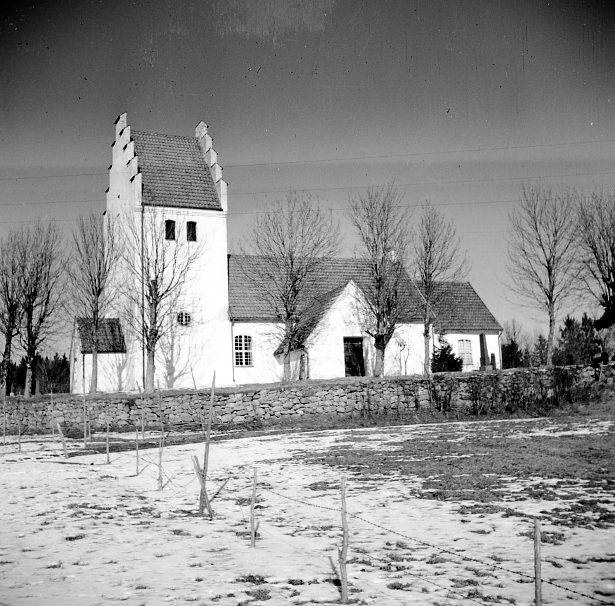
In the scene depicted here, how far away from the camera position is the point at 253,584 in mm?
6504

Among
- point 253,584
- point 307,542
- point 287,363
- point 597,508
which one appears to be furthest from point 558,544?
point 287,363

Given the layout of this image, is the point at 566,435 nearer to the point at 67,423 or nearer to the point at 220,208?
the point at 67,423

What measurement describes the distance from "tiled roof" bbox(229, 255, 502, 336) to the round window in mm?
2856

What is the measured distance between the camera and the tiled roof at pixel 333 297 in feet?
137

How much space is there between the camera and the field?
6262 mm

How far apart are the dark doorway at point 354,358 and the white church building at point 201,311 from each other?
6 cm

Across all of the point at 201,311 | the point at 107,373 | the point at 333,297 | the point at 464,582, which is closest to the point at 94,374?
the point at 107,373

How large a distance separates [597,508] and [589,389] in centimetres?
2062

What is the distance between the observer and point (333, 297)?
1588 inches

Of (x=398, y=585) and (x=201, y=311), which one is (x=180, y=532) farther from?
(x=201, y=311)

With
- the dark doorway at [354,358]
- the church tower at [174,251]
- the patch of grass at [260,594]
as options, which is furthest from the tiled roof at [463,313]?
the patch of grass at [260,594]

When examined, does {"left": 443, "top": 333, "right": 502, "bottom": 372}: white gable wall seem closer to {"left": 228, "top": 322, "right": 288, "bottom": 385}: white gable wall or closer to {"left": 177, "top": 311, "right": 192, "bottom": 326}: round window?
{"left": 228, "top": 322, "right": 288, "bottom": 385}: white gable wall

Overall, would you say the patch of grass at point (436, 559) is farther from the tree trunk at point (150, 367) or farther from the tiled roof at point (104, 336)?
the tiled roof at point (104, 336)

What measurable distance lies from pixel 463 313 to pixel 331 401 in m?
24.5
